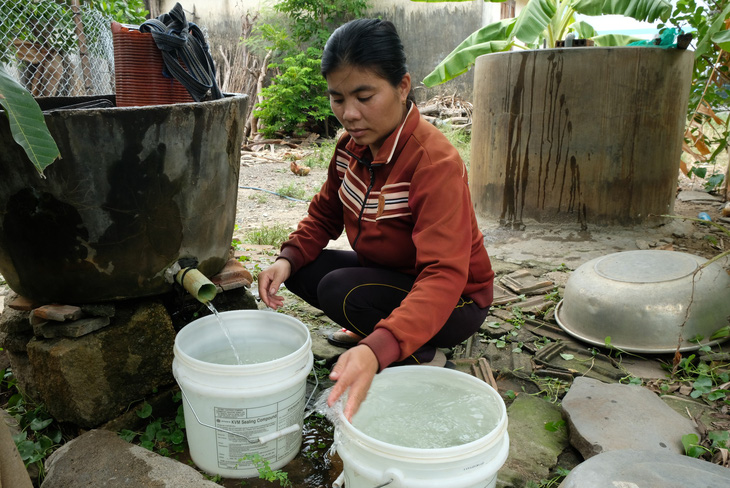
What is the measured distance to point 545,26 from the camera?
4.51 metres

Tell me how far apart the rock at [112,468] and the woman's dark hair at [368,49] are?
1.31 m

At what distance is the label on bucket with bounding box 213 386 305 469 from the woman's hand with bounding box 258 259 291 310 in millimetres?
458

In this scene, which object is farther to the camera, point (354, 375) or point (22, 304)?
point (22, 304)

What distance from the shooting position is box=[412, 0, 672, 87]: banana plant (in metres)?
4.18

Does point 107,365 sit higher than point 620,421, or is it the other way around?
point 107,365

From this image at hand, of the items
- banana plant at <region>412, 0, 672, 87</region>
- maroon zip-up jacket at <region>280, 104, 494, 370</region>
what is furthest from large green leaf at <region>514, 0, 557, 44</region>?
maroon zip-up jacket at <region>280, 104, 494, 370</region>

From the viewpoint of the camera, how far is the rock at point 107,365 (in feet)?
6.13

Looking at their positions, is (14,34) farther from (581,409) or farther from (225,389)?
(581,409)

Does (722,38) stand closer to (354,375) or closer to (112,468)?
(354,375)

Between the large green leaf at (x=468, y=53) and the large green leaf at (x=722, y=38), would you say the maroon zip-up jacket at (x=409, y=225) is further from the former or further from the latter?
the large green leaf at (x=468, y=53)

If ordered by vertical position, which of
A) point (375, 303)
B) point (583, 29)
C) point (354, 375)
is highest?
point (583, 29)

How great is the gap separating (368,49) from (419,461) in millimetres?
1228

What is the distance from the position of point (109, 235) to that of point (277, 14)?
1010 cm

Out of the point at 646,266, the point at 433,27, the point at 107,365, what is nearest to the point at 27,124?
the point at 107,365
